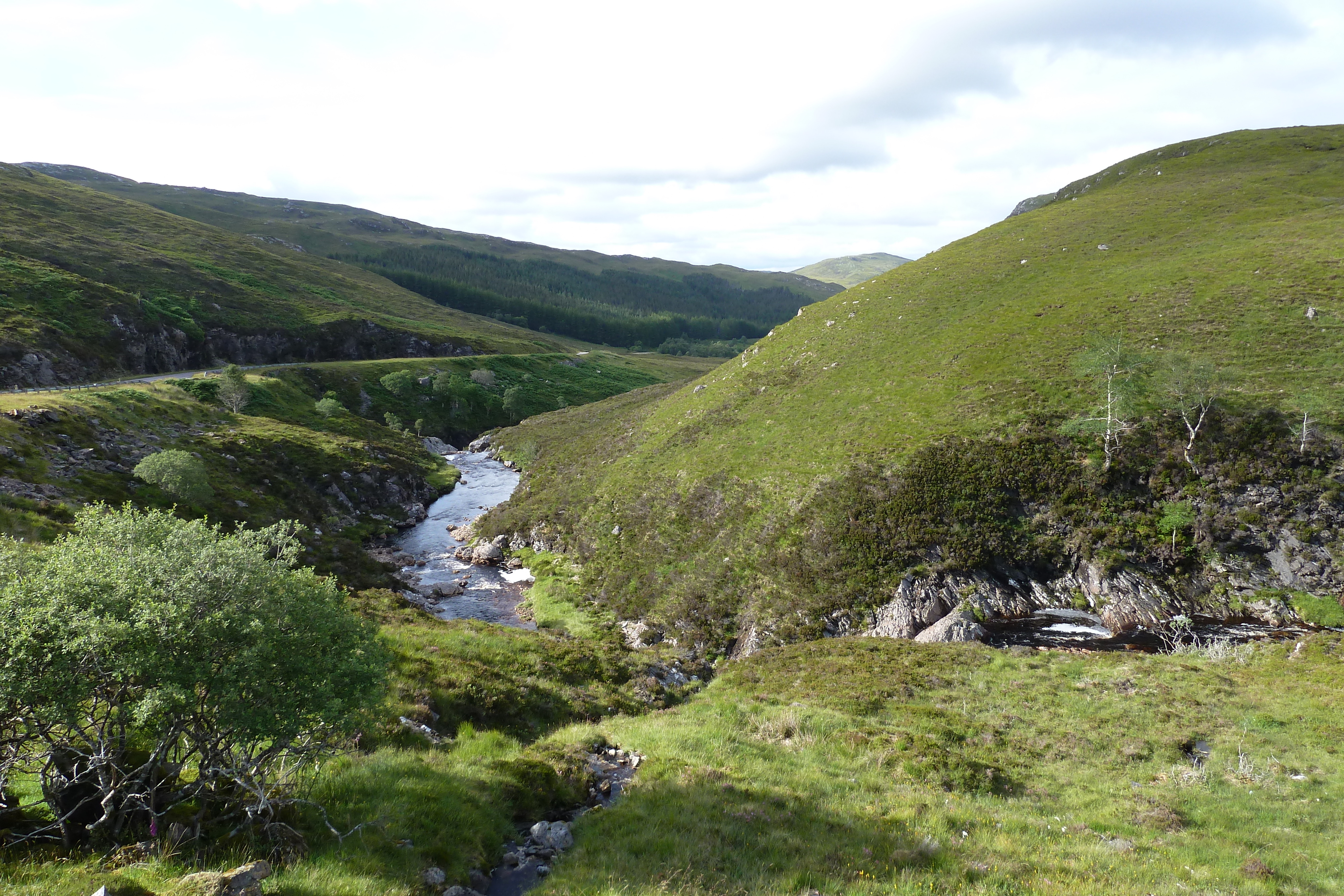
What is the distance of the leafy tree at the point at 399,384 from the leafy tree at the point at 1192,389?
370ft

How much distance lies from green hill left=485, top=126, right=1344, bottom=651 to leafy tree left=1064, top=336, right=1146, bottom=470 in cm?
91

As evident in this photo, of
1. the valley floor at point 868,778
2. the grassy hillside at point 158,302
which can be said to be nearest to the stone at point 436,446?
the grassy hillside at point 158,302

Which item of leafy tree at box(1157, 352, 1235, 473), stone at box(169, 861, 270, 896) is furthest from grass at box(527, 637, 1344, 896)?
leafy tree at box(1157, 352, 1235, 473)

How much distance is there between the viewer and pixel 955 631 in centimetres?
2969

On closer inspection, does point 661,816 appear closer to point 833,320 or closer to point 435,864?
point 435,864

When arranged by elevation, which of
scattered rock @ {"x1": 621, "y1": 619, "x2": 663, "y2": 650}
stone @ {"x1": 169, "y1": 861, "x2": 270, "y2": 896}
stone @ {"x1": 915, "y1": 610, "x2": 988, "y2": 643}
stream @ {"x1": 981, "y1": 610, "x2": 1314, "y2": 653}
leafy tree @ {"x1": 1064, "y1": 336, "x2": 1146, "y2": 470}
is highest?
leafy tree @ {"x1": 1064, "y1": 336, "x2": 1146, "y2": 470}

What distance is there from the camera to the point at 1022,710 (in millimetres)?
21406

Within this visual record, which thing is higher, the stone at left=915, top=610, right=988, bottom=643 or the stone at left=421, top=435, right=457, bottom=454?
the stone at left=915, top=610, right=988, bottom=643

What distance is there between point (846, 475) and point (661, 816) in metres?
29.3

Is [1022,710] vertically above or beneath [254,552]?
beneath

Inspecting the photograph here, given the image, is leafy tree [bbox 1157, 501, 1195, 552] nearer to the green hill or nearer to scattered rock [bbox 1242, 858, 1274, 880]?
the green hill

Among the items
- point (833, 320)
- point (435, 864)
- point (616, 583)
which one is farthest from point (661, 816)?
point (833, 320)

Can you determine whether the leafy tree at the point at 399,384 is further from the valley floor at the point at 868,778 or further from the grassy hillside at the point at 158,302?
the valley floor at the point at 868,778

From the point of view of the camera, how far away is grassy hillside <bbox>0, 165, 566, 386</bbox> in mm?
86000
